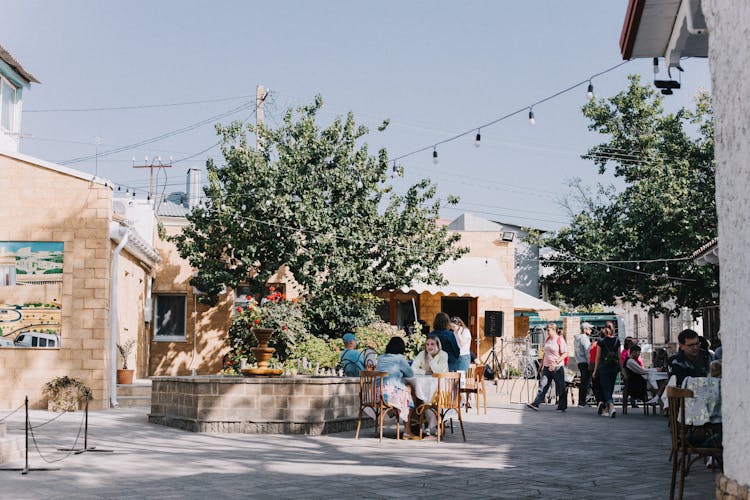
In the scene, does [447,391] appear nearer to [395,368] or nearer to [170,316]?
[395,368]

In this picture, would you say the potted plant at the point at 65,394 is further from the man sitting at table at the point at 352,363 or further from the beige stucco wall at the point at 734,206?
the beige stucco wall at the point at 734,206

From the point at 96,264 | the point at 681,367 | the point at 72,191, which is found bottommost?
the point at 681,367

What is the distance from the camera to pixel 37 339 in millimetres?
16016

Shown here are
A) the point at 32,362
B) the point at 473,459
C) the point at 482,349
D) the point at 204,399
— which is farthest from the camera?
the point at 482,349

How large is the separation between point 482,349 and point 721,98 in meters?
23.4

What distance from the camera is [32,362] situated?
52.2ft

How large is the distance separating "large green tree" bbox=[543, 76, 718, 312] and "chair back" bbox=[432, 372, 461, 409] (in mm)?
18934

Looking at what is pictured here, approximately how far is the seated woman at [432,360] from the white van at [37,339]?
7.64m

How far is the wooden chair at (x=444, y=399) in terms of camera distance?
35.3ft

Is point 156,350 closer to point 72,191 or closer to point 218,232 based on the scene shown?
point 218,232

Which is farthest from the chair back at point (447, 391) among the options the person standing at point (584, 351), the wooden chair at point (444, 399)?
the person standing at point (584, 351)

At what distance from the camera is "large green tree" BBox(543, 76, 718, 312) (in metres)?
29.8

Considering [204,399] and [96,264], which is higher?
[96,264]

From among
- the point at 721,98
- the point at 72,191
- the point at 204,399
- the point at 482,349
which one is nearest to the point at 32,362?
the point at 72,191
